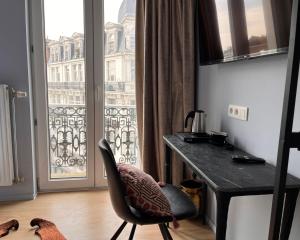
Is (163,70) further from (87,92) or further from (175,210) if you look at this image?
(175,210)

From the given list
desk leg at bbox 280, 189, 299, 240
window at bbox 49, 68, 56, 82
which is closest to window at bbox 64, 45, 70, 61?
window at bbox 49, 68, 56, 82

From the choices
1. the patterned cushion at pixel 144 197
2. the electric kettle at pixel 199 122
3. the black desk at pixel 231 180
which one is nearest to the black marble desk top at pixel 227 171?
the black desk at pixel 231 180

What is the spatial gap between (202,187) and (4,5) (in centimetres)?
233

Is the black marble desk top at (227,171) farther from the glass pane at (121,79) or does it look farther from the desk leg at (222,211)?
the glass pane at (121,79)

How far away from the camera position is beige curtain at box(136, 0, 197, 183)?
2.49 m

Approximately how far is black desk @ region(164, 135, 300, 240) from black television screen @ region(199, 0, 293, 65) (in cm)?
59

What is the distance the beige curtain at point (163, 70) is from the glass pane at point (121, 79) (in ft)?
0.83

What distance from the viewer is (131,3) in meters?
2.78

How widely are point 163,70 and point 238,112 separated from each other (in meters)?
0.92

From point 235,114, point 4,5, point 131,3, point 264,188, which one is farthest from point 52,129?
point 264,188

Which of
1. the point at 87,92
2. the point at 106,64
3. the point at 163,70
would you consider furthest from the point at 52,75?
the point at 163,70

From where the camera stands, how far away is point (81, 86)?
9.31ft

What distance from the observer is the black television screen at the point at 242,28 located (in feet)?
4.28

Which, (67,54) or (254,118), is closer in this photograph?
(254,118)
